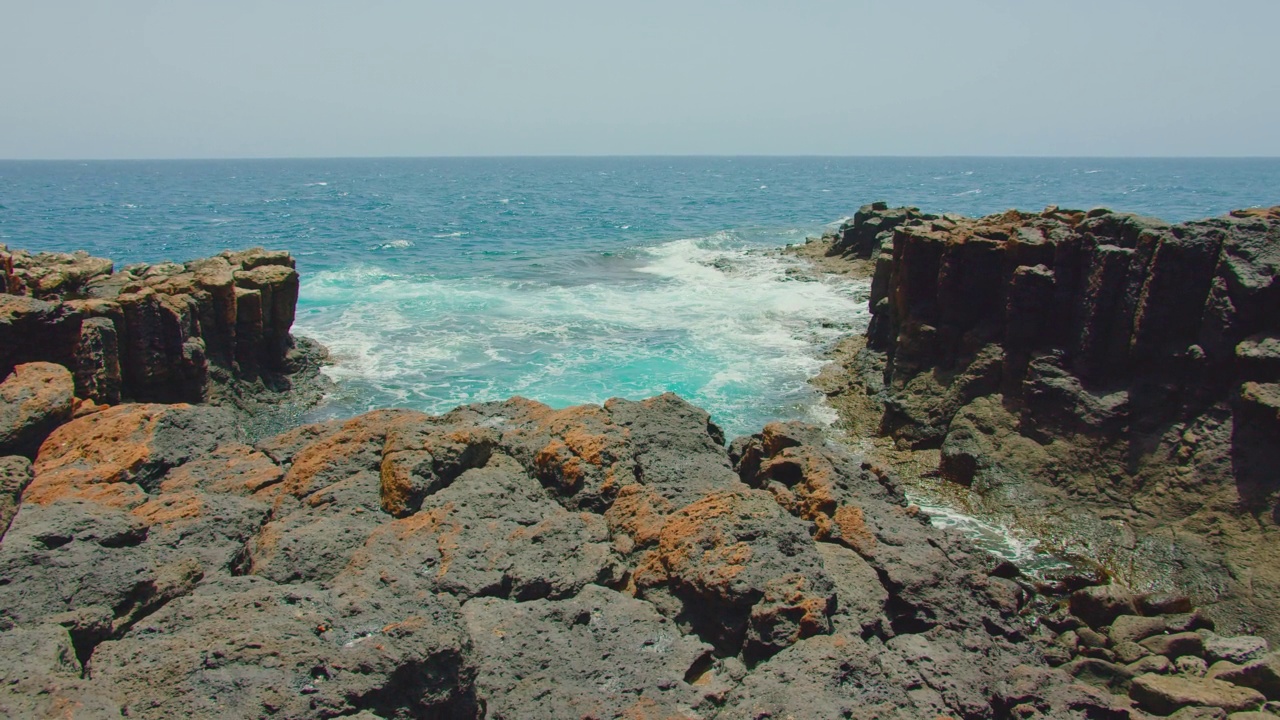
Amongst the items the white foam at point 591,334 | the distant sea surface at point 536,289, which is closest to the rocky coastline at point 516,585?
the distant sea surface at point 536,289

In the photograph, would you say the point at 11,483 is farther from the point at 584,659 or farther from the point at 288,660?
the point at 584,659

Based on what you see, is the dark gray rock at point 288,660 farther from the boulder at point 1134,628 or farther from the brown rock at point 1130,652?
the boulder at point 1134,628

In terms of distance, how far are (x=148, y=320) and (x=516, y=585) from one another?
12402 millimetres

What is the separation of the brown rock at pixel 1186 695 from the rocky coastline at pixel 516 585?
0.04 metres

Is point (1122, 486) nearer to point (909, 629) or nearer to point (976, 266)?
point (976, 266)

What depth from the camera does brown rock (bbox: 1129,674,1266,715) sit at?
813 cm

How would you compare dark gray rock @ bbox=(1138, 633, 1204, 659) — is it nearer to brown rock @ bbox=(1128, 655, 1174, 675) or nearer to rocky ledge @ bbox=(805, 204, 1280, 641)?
brown rock @ bbox=(1128, 655, 1174, 675)

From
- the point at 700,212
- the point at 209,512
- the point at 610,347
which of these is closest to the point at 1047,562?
the point at 209,512

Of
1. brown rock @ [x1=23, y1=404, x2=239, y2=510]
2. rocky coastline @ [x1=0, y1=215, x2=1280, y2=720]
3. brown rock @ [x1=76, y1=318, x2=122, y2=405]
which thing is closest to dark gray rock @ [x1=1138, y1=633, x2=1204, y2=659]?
rocky coastline @ [x1=0, y1=215, x2=1280, y2=720]

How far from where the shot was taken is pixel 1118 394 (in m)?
14.0

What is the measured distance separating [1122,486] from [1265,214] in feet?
18.2

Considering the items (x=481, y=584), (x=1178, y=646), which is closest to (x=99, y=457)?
(x=481, y=584)

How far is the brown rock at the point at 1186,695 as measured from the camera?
8133mm

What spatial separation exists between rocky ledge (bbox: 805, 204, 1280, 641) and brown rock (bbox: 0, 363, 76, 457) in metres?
15.0
